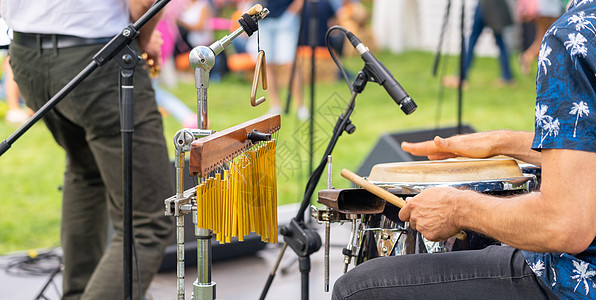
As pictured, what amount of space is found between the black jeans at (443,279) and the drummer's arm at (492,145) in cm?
35

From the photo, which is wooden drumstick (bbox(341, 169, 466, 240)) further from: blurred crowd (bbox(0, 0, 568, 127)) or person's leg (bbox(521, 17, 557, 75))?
person's leg (bbox(521, 17, 557, 75))

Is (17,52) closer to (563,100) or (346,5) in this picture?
(563,100)

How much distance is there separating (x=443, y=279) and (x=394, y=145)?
177 centimetres

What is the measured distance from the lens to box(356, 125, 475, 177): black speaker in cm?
323

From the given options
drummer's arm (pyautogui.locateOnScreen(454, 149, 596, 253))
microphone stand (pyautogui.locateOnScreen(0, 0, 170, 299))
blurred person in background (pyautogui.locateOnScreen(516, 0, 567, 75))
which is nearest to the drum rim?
drummer's arm (pyautogui.locateOnScreen(454, 149, 596, 253))

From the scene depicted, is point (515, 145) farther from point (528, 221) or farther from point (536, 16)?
point (536, 16)

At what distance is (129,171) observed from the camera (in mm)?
1727

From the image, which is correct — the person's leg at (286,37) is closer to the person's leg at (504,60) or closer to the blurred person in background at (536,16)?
the person's leg at (504,60)

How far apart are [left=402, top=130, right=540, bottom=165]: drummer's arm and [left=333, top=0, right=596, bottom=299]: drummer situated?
0.31m

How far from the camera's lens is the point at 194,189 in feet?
5.32

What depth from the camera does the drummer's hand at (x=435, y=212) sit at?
4.80 feet

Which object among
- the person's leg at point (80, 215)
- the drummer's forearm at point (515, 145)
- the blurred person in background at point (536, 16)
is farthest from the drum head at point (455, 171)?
the blurred person in background at point (536, 16)

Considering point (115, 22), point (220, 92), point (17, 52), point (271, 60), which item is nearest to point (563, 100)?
point (115, 22)

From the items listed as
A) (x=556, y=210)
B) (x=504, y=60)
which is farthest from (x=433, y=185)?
(x=504, y=60)
